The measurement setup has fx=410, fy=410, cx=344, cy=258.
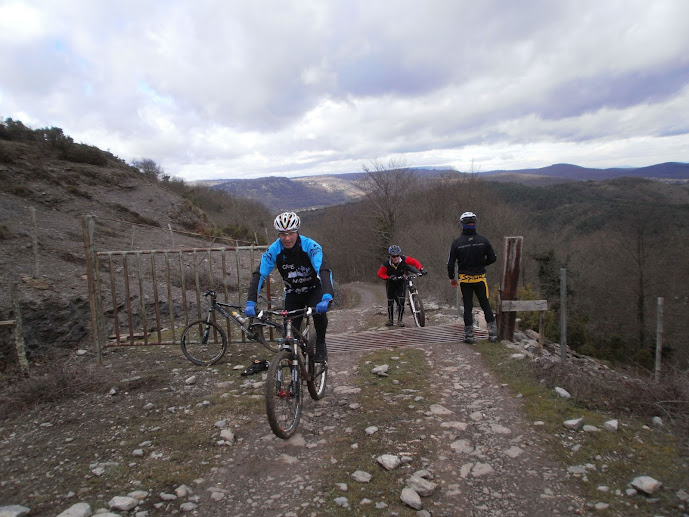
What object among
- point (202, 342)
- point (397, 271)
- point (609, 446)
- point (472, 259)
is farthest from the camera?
point (397, 271)

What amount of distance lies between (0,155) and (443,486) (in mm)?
25596

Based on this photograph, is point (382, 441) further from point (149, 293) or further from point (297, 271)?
point (149, 293)

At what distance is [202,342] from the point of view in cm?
679

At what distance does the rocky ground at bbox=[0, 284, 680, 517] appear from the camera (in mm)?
3045

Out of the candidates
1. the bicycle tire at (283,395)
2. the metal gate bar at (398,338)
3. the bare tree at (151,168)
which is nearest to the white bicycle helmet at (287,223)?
the bicycle tire at (283,395)

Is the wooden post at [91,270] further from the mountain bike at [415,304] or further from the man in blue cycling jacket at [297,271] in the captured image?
the mountain bike at [415,304]

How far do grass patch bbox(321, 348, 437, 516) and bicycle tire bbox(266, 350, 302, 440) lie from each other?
48 centimetres

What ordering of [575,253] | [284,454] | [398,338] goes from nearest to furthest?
[284,454], [398,338], [575,253]

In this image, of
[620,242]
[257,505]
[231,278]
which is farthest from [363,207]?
[257,505]

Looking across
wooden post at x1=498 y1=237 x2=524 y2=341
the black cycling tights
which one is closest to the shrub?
the black cycling tights

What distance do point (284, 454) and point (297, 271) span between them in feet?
6.34

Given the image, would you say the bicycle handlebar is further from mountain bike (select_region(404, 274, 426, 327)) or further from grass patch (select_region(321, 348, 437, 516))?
mountain bike (select_region(404, 274, 426, 327))

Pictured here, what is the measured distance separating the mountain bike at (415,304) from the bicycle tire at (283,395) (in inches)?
201

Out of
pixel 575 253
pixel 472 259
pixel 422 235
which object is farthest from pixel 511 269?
pixel 422 235
